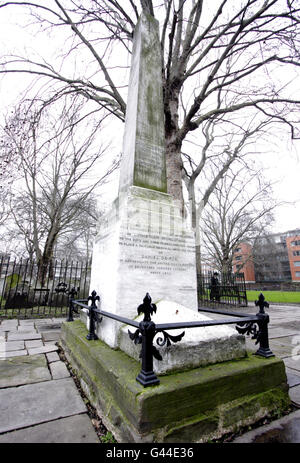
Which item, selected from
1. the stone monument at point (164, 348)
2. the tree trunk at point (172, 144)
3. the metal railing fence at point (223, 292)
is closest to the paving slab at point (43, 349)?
the stone monument at point (164, 348)

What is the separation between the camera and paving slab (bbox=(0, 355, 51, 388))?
2.63 m

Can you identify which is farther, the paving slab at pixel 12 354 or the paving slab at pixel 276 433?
the paving slab at pixel 12 354

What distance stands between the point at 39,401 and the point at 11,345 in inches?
99.0

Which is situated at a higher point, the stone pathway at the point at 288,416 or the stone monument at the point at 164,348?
the stone monument at the point at 164,348

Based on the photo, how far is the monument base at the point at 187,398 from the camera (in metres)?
1.44

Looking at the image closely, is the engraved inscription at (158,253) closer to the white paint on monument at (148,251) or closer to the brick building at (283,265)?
the white paint on monument at (148,251)

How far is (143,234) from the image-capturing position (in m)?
3.06

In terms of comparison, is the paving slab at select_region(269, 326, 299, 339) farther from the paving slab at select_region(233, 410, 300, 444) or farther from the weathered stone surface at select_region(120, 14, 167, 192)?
the weathered stone surface at select_region(120, 14, 167, 192)

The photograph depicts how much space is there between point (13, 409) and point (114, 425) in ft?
3.53

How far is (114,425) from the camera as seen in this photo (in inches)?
65.2

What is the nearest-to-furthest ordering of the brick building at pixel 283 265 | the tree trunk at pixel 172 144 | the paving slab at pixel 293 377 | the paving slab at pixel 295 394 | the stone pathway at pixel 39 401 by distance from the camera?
the stone pathway at pixel 39 401
the paving slab at pixel 295 394
the paving slab at pixel 293 377
the tree trunk at pixel 172 144
the brick building at pixel 283 265

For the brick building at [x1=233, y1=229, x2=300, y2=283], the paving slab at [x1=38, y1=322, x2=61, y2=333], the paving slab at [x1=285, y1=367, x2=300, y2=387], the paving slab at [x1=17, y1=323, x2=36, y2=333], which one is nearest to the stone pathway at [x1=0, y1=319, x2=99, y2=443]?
the paving slab at [x1=17, y1=323, x2=36, y2=333]

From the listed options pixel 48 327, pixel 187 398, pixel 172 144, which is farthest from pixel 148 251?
pixel 172 144

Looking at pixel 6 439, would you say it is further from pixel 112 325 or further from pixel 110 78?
pixel 110 78
